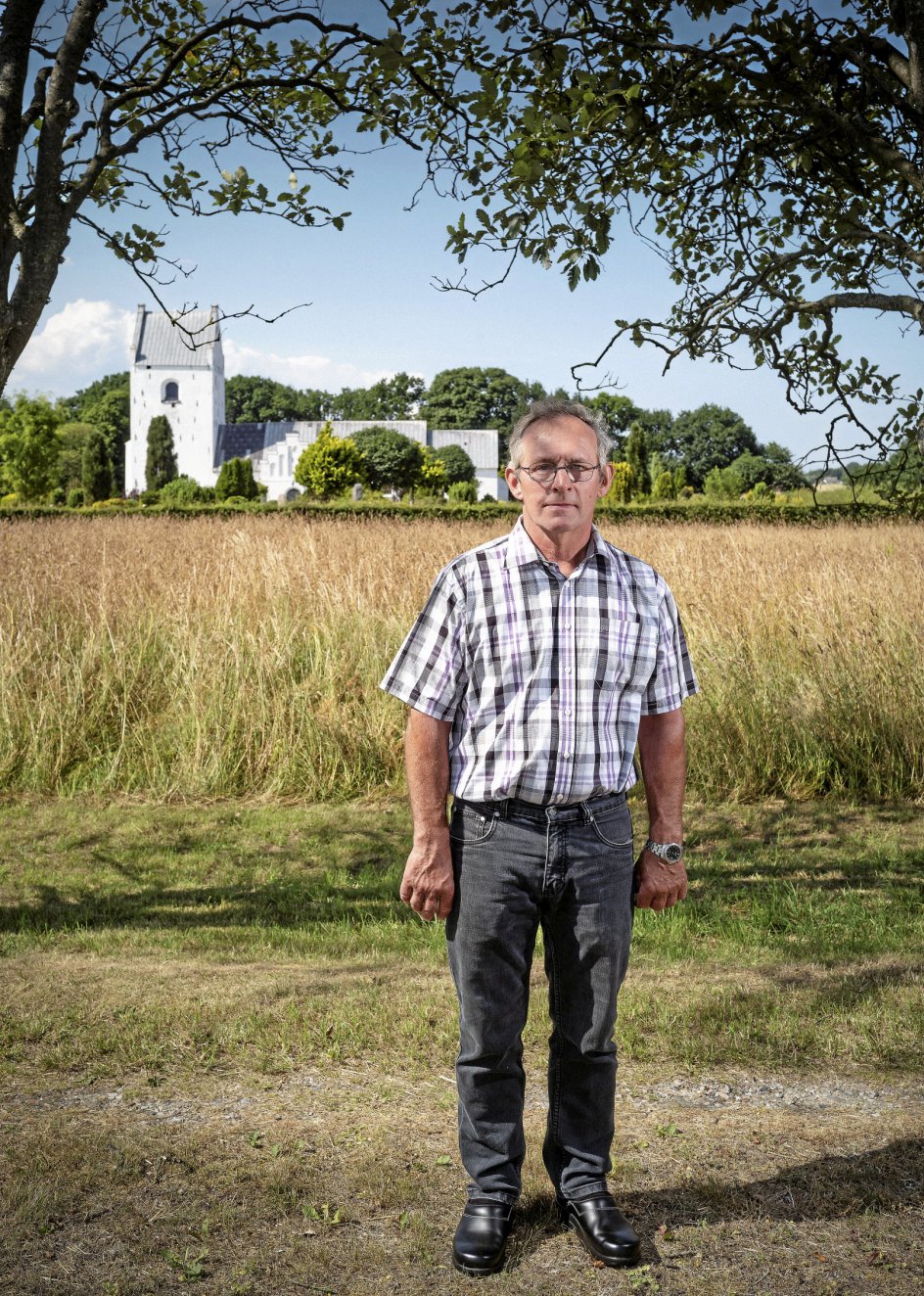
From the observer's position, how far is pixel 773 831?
6457 mm

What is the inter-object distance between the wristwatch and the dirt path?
846mm

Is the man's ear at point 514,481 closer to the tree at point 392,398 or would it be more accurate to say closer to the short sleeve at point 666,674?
the short sleeve at point 666,674

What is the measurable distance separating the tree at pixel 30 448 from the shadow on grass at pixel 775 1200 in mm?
47780

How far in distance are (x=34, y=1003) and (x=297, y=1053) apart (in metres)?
1.03

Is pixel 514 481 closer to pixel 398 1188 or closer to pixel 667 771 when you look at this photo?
pixel 667 771

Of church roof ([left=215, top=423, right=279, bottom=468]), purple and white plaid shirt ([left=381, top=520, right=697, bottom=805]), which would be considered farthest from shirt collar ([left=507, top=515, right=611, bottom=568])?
church roof ([left=215, top=423, right=279, bottom=468])

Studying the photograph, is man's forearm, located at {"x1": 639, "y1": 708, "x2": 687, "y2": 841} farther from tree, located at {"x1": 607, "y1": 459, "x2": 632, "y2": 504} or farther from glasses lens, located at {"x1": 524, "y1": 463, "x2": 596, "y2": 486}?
tree, located at {"x1": 607, "y1": 459, "x2": 632, "y2": 504}

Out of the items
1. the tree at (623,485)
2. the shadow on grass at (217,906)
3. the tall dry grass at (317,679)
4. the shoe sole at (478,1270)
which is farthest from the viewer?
the tree at (623,485)

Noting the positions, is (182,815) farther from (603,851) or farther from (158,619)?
(603,851)

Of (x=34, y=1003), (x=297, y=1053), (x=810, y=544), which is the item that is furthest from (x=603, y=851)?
(x=810, y=544)

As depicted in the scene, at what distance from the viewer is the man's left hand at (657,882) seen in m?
2.37

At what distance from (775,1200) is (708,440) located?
3314 inches

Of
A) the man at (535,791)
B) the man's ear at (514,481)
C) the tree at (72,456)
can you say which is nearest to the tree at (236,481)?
the tree at (72,456)

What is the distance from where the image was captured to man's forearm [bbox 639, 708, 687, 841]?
93.0 inches
